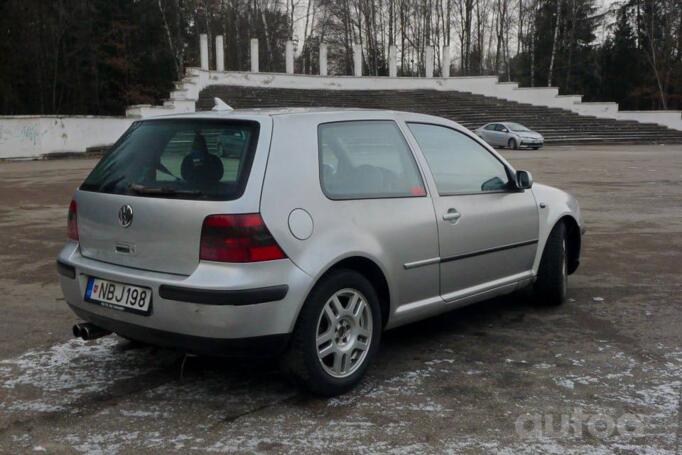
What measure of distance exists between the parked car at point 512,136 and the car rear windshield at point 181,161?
2943 cm

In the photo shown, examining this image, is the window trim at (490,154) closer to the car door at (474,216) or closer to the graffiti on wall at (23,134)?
the car door at (474,216)

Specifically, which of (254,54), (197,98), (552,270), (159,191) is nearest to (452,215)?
(552,270)

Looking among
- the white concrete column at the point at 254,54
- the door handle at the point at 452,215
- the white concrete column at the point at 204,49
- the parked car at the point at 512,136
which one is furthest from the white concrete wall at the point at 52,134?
the door handle at the point at 452,215

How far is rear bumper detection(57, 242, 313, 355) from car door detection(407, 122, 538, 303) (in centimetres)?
131

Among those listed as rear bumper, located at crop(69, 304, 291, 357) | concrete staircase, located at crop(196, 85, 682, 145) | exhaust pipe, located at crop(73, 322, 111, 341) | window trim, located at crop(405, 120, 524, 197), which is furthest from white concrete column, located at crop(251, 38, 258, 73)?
rear bumper, located at crop(69, 304, 291, 357)

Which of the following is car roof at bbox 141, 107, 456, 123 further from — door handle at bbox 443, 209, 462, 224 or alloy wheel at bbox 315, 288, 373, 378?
alloy wheel at bbox 315, 288, 373, 378

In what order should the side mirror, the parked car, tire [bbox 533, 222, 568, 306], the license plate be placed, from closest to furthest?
the license plate → the side mirror → tire [bbox 533, 222, 568, 306] → the parked car

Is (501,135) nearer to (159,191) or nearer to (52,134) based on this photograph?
(52,134)

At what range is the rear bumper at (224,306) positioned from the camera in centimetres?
354

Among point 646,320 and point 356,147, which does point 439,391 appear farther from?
point 646,320

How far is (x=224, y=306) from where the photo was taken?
11.6 ft

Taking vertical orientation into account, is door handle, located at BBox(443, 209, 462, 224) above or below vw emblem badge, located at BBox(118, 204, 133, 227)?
below

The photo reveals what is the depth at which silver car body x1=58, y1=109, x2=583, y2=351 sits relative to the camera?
3.61m

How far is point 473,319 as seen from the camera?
556 centimetres
